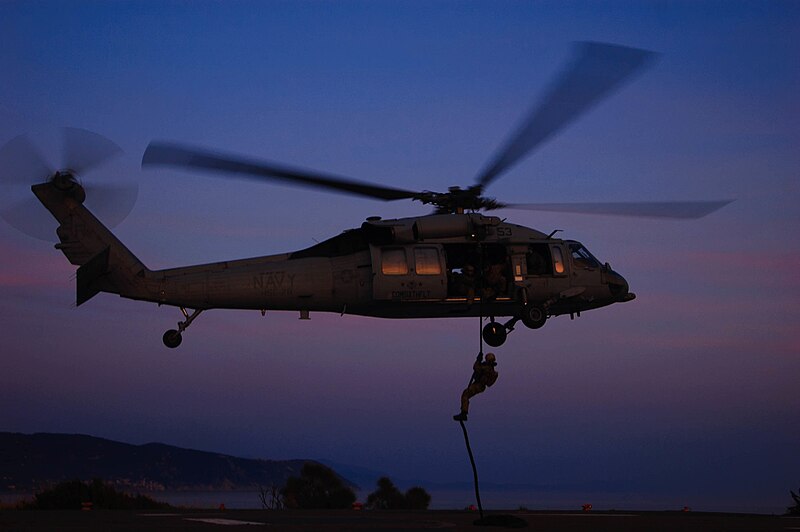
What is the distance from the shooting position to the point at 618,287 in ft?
88.9

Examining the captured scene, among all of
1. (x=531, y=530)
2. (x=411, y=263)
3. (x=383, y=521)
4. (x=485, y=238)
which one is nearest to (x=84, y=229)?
(x=411, y=263)

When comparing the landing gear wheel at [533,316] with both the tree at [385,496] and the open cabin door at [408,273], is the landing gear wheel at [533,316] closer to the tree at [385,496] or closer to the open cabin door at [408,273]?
the open cabin door at [408,273]

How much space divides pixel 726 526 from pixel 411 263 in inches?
445

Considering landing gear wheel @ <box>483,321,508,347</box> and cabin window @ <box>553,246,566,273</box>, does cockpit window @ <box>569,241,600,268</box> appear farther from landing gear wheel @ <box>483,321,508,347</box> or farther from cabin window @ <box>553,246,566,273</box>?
landing gear wheel @ <box>483,321,508,347</box>

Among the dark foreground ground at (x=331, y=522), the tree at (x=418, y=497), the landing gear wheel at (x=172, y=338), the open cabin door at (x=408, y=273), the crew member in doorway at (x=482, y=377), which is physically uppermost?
the open cabin door at (x=408, y=273)

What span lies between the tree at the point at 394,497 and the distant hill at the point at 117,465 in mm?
62818

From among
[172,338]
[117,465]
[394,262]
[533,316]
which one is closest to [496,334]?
[533,316]

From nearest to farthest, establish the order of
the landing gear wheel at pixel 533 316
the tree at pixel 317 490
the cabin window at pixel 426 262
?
1. the cabin window at pixel 426 262
2. the landing gear wheel at pixel 533 316
3. the tree at pixel 317 490

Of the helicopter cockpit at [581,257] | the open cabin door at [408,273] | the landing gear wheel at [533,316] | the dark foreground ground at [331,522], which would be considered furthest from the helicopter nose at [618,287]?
the dark foreground ground at [331,522]

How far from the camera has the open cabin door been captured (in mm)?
24562

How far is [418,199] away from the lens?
2481cm

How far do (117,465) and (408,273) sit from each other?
93086 mm

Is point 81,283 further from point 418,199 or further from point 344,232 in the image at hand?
point 418,199

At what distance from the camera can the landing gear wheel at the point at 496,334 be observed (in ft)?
86.0
